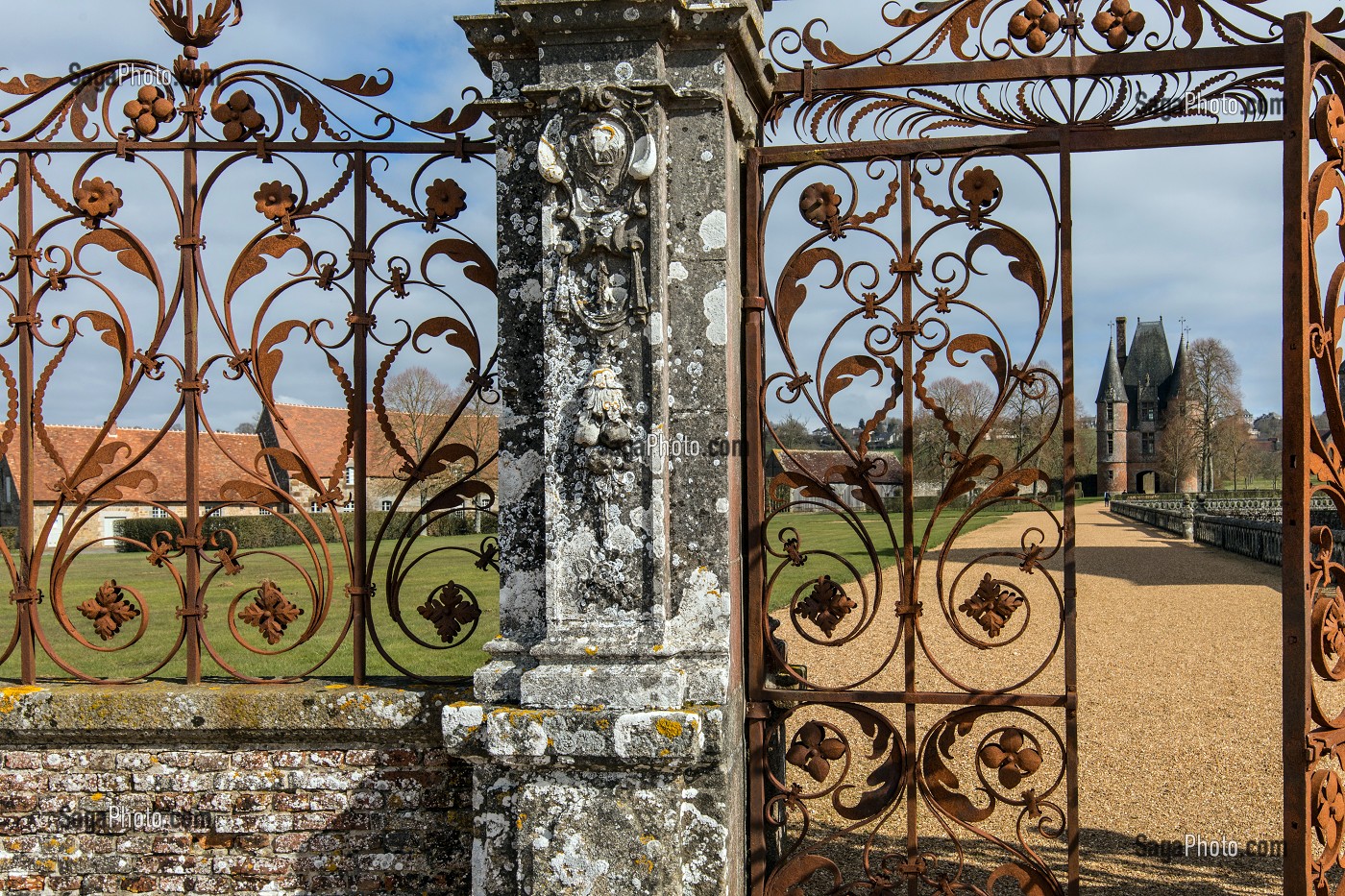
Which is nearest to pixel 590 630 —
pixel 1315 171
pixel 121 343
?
pixel 121 343

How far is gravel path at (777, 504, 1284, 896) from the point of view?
5258 millimetres

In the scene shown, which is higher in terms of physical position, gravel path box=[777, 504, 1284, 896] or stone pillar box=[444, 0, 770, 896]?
stone pillar box=[444, 0, 770, 896]

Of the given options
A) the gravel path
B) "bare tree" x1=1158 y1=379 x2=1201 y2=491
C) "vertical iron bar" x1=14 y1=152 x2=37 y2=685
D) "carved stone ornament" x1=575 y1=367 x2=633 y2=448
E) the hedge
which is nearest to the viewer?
"carved stone ornament" x1=575 y1=367 x2=633 y2=448

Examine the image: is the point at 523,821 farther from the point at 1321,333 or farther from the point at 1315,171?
the point at 1315,171

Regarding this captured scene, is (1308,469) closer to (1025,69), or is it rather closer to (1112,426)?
(1025,69)

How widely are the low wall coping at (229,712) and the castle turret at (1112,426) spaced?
2979 inches

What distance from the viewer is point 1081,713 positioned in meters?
8.25

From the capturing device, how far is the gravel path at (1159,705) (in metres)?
5.26

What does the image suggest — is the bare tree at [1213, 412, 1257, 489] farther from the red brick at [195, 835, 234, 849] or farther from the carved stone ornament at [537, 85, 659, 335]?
the red brick at [195, 835, 234, 849]

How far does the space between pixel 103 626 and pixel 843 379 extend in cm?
294

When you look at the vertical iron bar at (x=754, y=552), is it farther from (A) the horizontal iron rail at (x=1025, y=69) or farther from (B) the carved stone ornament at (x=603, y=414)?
(B) the carved stone ornament at (x=603, y=414)

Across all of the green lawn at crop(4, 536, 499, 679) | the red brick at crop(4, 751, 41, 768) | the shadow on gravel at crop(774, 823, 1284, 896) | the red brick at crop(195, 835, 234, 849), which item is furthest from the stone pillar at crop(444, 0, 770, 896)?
the shadow on gravel at crop(774, 823, 1284, 896)

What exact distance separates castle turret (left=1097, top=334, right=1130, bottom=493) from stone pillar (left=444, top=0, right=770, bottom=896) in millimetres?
75454

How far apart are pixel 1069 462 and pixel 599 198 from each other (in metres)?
1.81
